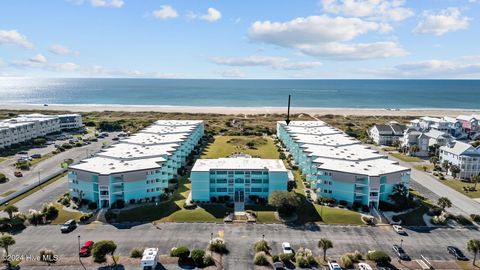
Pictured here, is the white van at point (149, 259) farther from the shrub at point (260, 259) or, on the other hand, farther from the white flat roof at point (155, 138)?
the white flat roof at point (155, 138)

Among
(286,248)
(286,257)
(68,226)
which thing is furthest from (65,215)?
(286,257)

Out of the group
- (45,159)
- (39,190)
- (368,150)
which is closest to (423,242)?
(368,150)

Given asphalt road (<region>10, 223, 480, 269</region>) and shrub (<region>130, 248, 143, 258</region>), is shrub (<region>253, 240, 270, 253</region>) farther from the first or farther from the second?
shrub (<region>130, 248, 143, 258</region>)

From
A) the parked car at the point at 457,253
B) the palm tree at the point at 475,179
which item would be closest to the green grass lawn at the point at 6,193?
the parked car at the point at 457,253

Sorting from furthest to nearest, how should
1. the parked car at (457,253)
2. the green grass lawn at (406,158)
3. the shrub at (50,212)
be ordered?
1. the green grass lawn at (406,158)
2. the shrub at (50,212)
3. the parked car at (457,253)

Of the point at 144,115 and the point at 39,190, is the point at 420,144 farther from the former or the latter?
the point at 144,115

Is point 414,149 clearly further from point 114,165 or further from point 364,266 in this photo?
point 114,165

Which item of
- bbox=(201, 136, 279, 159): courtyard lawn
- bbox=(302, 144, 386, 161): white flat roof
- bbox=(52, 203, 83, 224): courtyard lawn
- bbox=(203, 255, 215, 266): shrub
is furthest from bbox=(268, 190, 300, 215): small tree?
bbox=(201, 136, 279, 159): courtyard lawn
